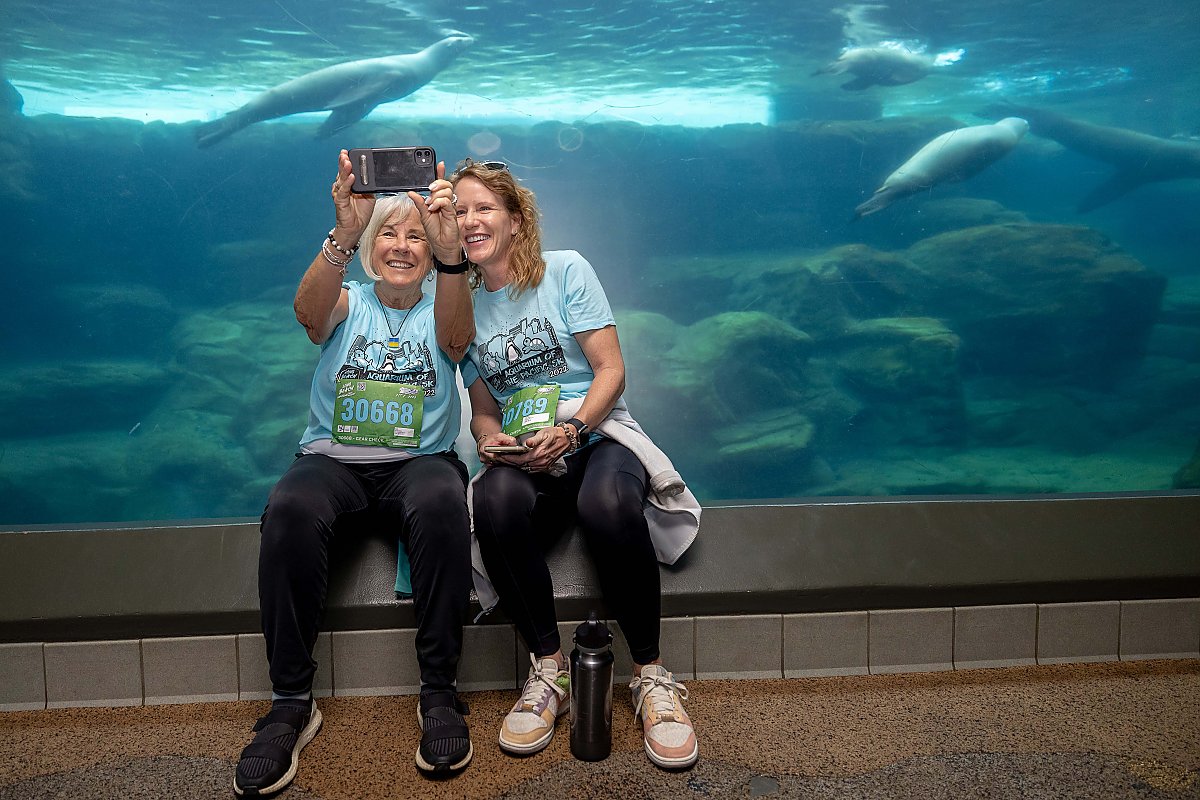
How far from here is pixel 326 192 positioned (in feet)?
52.3

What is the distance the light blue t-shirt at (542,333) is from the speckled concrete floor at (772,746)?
709 millimetres

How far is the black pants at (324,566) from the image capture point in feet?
4.57

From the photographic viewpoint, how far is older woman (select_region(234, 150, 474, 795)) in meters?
1.39

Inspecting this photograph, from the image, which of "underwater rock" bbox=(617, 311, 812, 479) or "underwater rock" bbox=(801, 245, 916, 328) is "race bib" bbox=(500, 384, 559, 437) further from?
"underwater rock" bbox=(801, 245, 916, 328)

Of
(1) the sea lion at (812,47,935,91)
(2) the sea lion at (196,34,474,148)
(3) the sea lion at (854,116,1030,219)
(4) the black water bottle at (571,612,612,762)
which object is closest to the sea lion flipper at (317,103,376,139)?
(2) the sea lion at (196,34,474,148)

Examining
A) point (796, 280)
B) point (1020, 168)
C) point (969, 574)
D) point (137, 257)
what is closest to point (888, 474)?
point (796, 280)

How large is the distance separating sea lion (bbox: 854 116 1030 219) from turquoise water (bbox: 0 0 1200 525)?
2.59 m

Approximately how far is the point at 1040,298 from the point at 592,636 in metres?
25.3

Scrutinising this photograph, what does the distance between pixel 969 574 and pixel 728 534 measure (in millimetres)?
564

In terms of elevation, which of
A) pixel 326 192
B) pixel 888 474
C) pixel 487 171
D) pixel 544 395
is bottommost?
pixel 888 474

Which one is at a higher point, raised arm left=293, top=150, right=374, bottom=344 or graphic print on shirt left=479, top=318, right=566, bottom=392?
raised arm left=293, top=150, right=374, bottom=344

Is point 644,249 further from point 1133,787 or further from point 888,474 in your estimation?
point 1133,787

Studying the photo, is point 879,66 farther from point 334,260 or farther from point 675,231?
point 334,260

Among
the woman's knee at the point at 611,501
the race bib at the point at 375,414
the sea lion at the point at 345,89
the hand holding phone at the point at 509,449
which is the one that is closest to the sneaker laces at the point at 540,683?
the woman's knee at the point at 611,501
